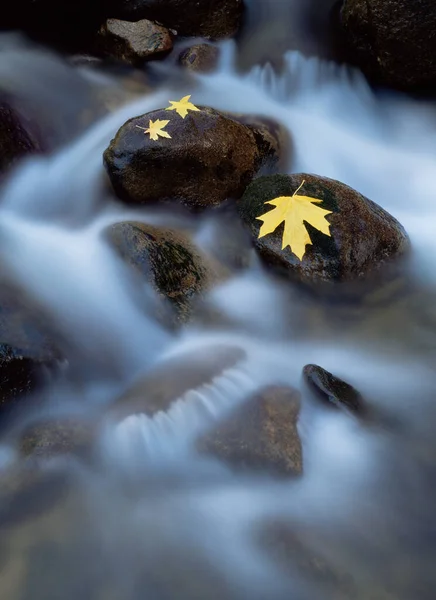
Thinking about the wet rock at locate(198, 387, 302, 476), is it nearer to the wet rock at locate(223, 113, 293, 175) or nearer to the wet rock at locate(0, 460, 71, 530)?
the wet rock at locate(0, 460, 71, 530)

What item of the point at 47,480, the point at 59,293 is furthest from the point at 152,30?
the point at 47,480

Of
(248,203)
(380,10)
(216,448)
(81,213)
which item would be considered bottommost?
(81,213)

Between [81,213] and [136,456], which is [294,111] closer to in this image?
[81,213]

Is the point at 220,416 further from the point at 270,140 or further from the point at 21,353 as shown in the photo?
the point at 270,140

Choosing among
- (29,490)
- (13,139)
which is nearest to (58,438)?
(29,490)

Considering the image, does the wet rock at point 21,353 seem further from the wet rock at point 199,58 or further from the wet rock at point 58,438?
the wet rock at point 199,58

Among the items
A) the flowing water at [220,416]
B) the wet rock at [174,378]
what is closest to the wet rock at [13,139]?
the flowing water at [220,416]
